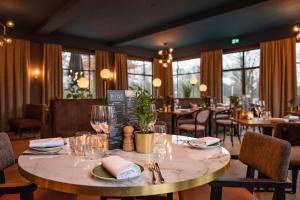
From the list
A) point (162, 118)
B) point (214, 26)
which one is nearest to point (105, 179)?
point (162, 118)

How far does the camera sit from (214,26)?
7.23 m

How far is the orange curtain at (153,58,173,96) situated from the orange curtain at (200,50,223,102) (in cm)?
181

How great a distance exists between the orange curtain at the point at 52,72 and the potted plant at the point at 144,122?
22.7 ft

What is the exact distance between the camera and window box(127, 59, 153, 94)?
10.3 metres

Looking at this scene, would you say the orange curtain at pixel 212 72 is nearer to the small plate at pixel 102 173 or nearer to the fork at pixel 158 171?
the fork at pixel 158 171

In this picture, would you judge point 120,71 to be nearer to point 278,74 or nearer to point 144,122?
point 278,74

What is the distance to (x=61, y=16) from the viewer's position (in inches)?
228

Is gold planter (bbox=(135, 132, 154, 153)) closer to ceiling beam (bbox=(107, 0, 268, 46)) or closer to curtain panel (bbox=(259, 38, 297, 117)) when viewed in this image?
ceiling beam (bbox=(107, 0, 268, 46))

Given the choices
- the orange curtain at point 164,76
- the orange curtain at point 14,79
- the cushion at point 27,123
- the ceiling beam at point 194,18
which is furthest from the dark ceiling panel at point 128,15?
the orange curtain at point 164,76

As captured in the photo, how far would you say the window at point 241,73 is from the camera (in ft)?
27.2

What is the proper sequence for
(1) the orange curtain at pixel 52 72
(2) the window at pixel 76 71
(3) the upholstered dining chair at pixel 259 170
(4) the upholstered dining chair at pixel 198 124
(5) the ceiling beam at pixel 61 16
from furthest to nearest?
(2) the window at pixel 76 71, (1) the orange curtain at pixel 52 72, (5) the ceiling beam at pixel 61 16, (4) the upholstered dining chair at pixel 198 124, (3) the upholstered dining chair at pixel 259 170

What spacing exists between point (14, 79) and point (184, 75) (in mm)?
6693

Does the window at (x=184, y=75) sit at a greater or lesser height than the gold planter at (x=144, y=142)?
greater

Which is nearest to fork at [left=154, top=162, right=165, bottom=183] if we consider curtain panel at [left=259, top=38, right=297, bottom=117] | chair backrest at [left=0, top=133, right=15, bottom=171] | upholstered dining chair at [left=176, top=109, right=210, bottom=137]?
chair backrest at [left=0, top=133, right=15, bottom=171]
